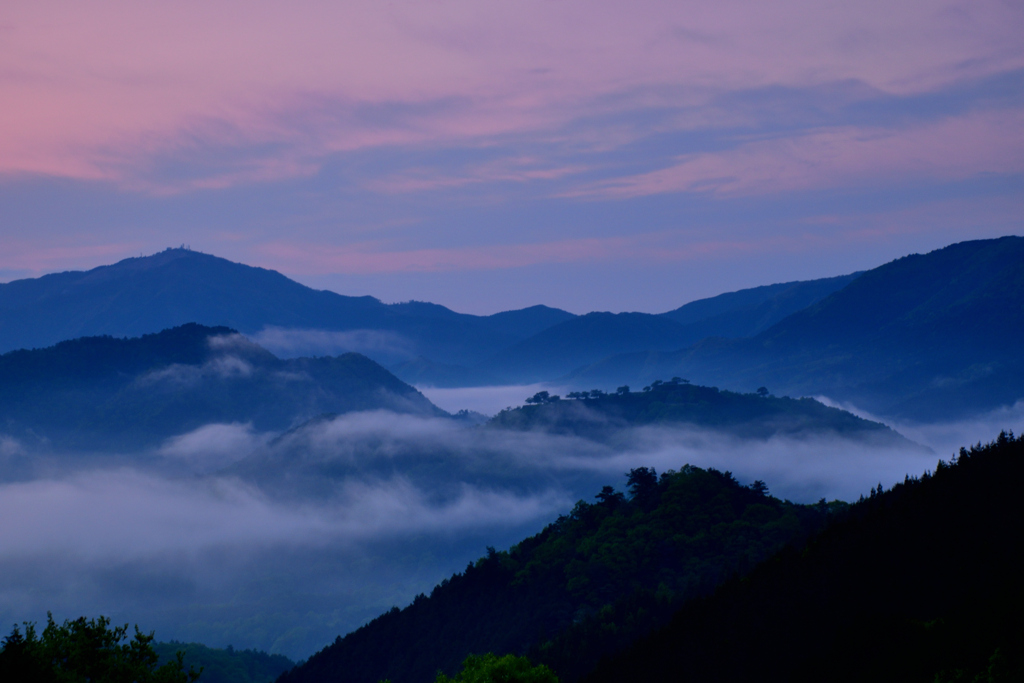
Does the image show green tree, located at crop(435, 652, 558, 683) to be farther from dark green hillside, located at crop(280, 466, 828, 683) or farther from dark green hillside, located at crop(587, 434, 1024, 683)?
dark green hillside, located at crop(280, 466, 828, 683)

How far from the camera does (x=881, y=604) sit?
7806 cm

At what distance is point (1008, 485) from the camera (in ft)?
298

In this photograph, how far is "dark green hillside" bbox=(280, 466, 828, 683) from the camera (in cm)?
13525

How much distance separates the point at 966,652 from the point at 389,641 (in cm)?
11514

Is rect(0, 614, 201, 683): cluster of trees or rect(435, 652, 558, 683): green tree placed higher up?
rect(0, 614, 201, 683): cluster of trees

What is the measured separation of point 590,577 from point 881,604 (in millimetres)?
72782

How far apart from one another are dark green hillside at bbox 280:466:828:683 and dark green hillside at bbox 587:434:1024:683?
117ft

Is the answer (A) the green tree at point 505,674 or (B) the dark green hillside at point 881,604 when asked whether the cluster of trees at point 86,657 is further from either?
(B) the dark green hillside at point 881,604

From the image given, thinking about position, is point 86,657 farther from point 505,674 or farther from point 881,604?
point 881,604

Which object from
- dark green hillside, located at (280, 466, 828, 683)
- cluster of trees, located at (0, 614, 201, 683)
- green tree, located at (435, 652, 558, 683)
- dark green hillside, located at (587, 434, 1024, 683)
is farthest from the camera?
dark green hillside, located at (280, 466, 828, 683)

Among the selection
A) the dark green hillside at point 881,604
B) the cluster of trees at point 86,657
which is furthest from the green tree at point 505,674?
the dark green hillside at point 881,604

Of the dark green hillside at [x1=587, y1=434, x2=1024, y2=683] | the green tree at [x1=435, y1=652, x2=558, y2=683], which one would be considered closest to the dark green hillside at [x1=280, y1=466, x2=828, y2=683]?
the dark green hillside at [x1=587, y1=434, x2=1024, y2=683]

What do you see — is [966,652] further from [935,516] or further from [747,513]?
[747,513]

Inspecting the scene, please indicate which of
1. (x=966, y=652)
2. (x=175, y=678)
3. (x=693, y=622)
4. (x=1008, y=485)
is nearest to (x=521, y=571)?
(x=693, y=622)
